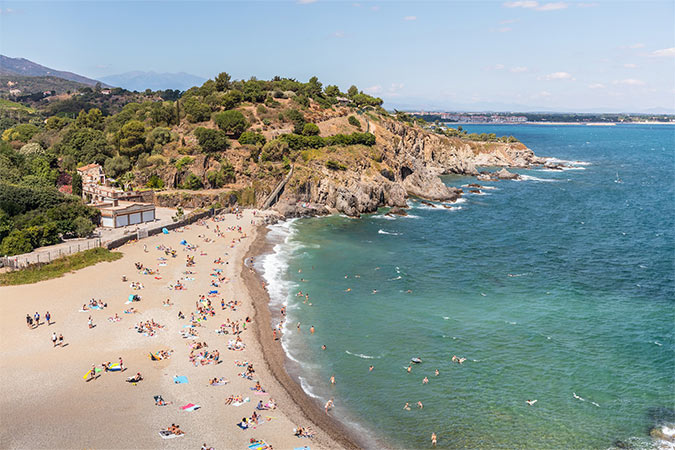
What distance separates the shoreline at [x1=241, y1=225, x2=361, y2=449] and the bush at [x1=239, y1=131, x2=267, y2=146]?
4251 centimetres

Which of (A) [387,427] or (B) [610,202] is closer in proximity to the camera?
(A) [387,427]

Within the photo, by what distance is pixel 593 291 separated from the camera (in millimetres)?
51281

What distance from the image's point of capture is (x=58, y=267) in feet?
161

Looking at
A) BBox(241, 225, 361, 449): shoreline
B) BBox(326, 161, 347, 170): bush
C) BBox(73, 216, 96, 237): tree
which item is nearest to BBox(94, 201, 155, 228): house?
BBox(73, 216, 96, 237): tree

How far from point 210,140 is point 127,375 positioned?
6319 centimetres

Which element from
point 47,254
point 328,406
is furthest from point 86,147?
point 328,406

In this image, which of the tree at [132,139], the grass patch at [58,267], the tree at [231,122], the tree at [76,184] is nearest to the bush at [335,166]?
the tree at [231,122]

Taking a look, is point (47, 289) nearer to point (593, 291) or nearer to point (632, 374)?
point (632, 374)

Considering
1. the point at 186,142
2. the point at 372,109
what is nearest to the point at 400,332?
the point at 186,142

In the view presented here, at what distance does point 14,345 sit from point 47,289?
1037cm

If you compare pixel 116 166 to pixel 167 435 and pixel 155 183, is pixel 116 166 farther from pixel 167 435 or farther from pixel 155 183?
pixel 167 435

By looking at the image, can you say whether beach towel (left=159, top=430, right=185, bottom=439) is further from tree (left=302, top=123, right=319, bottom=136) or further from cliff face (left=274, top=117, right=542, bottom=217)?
tree (left=302, top=123, right=319, bottom=136)

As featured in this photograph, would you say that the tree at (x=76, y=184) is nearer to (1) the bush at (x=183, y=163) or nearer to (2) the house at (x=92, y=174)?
(2) the house at (x=92, y=174)

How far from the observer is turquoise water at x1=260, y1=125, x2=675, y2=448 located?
30719mm
